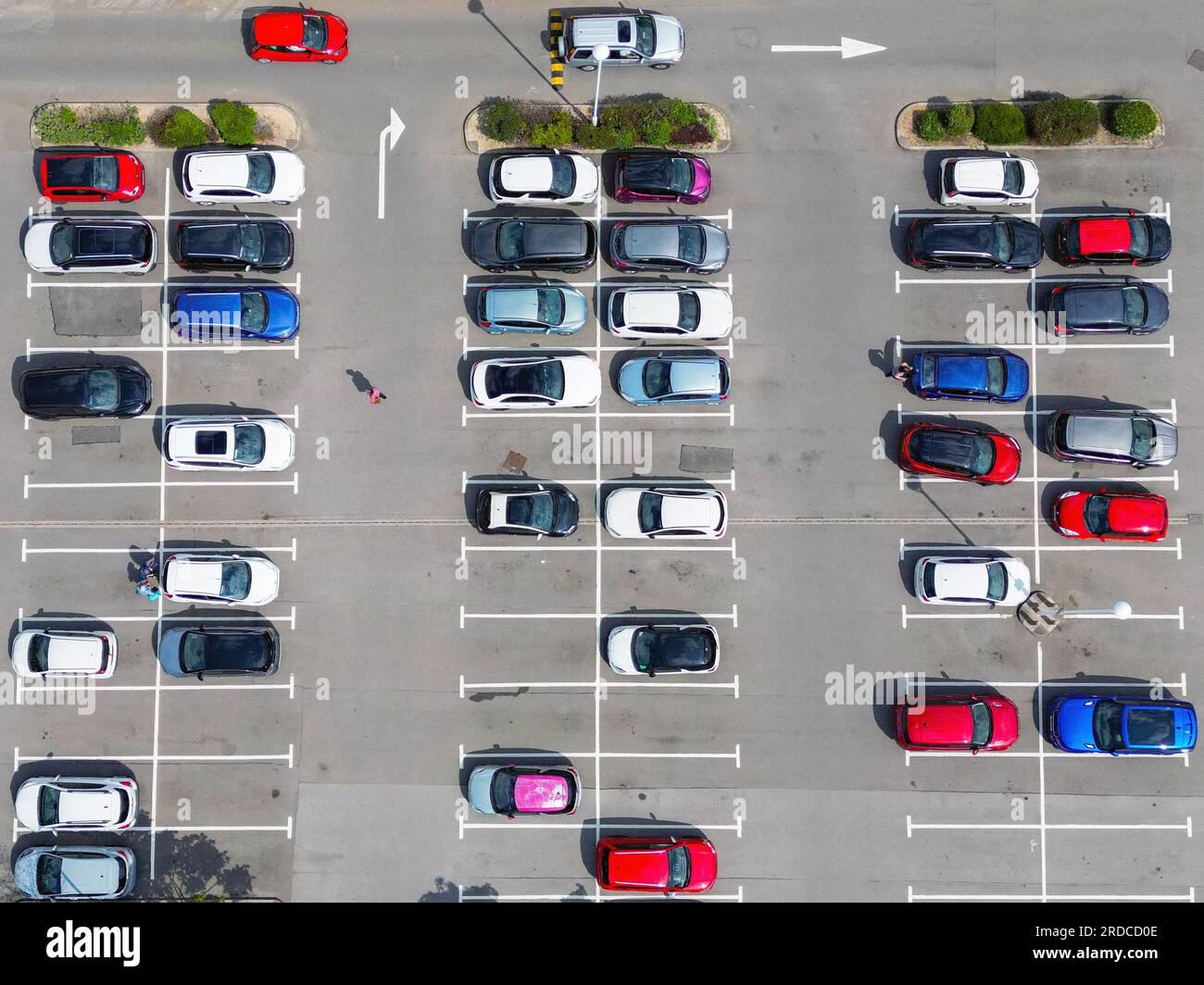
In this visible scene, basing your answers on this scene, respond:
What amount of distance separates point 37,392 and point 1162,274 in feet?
119

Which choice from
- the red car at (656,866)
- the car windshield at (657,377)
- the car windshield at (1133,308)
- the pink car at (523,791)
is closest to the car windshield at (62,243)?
the car windshield at (657,377)

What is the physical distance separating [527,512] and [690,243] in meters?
9.91

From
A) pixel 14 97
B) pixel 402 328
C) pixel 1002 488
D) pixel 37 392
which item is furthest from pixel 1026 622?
pixel 14 97

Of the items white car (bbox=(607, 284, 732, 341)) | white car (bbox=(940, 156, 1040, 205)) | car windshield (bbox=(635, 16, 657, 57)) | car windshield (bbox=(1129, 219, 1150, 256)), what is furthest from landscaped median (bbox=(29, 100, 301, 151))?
car windshield (bbox=(1129, 219, 1150, 256))

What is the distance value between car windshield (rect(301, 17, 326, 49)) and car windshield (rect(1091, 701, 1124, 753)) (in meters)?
32.3

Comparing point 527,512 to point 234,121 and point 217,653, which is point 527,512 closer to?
point 217,653

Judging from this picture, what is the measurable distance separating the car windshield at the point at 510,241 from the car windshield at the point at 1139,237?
19.1 m

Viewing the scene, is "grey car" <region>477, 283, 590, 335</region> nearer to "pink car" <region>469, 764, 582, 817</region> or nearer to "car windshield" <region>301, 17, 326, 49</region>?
"car windshield" <region>301, 17, 326, 49</region>

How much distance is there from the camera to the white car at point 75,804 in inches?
1195

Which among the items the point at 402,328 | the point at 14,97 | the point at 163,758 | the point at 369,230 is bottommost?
the point at 163,758

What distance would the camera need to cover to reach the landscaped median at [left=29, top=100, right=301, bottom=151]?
31391 millimetres

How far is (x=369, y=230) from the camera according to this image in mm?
31812
